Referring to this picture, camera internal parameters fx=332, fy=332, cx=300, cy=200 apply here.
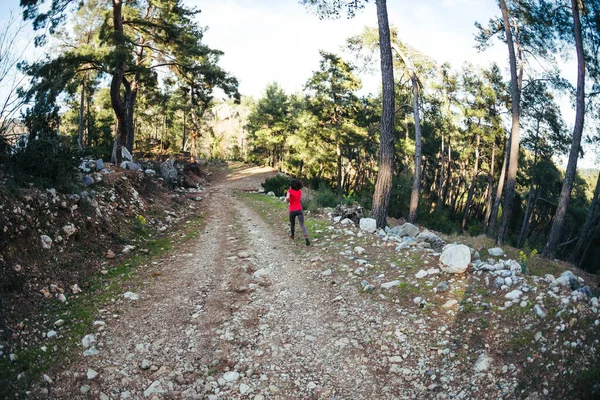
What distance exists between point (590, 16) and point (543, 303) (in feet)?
45.6

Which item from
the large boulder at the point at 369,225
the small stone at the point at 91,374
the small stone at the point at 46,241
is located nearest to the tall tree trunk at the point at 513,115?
the large boulder at the point at 369,225

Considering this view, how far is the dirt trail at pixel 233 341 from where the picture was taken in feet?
11.5

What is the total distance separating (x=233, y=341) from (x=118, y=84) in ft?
43.4

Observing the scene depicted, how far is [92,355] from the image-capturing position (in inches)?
150

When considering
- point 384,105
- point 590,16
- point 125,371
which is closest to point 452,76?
point 590,16

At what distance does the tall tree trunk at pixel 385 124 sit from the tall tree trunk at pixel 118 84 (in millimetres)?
9271

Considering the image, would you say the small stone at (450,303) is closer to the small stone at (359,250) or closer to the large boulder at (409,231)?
the small stone at (359,250)

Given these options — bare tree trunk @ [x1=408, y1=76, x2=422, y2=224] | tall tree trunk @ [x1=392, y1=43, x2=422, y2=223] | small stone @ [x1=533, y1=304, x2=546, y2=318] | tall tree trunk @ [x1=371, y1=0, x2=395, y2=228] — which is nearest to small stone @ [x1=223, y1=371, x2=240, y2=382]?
small stone @ [x1=533, y1=304, x2=546, y2=318]

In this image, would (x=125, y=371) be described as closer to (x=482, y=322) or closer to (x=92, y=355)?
(x=92, y=355)

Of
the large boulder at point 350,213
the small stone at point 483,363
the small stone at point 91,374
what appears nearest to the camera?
the small stone at point 91,374

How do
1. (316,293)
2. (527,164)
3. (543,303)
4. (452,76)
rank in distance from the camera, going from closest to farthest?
1. (543,303)
2. (316,293)
3. (452,76)
4. (527,164)

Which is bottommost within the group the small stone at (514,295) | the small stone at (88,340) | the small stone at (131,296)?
the small stone at (88,340)

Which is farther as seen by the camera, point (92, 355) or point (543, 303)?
point (543, 303)

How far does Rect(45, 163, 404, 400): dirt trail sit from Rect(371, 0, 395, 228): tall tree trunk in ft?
12.7
